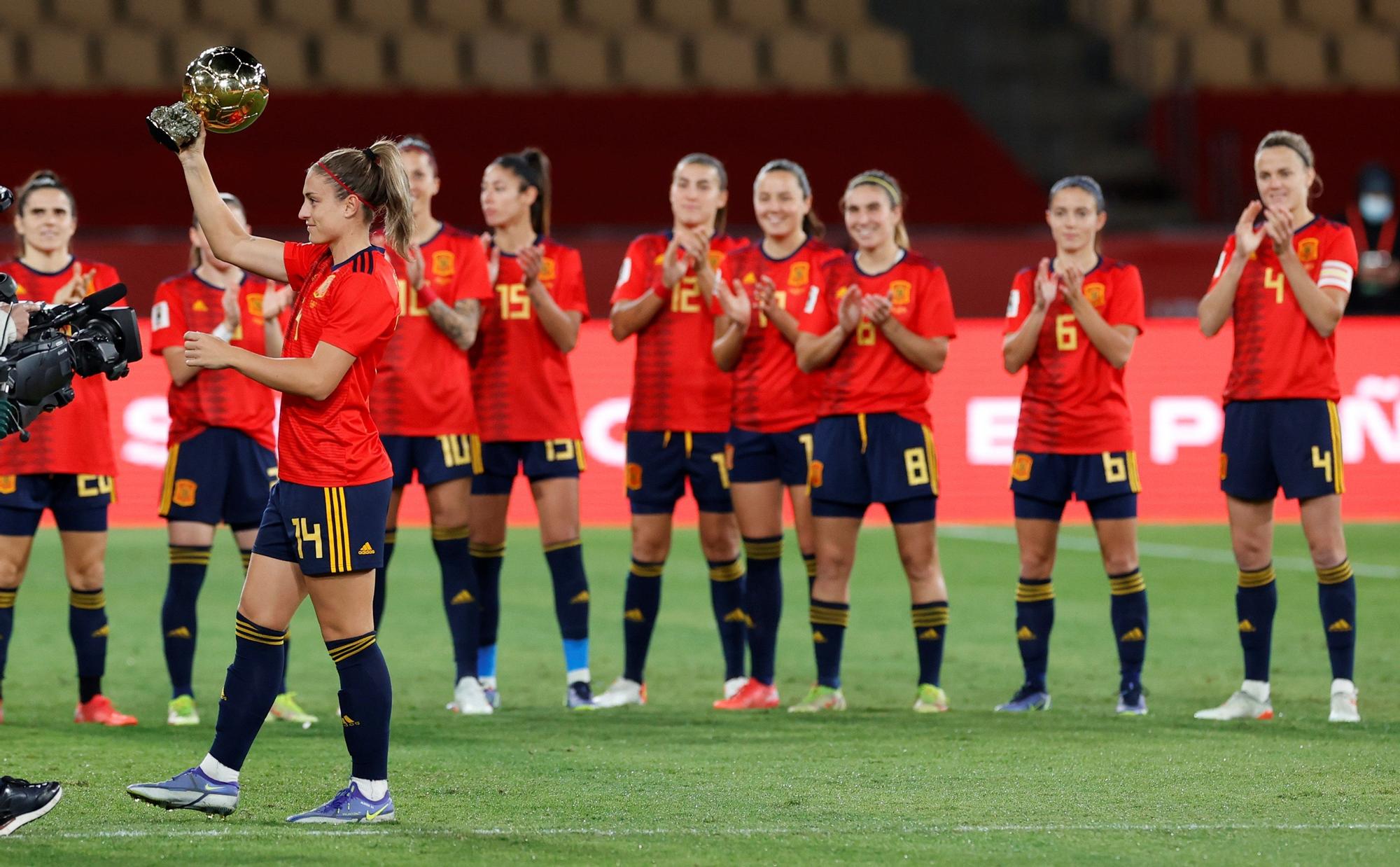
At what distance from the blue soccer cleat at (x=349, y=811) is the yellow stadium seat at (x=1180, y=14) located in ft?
58.4

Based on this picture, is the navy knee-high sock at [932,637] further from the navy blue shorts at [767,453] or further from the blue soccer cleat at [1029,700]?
the navy blue shorts at [767,453]

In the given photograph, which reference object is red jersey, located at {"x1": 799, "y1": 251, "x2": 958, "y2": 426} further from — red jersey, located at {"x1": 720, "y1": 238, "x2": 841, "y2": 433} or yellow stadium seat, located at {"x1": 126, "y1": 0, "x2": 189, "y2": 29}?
yellow stadium seat, located at {"x1": 126, "y1": 0, "x2": 189, "y2": 29}

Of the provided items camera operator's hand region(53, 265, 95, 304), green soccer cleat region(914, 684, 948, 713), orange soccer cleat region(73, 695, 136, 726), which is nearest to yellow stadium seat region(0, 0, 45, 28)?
camera operator's hand region(53, 265, 95, 304)

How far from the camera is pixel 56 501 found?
7156 millimetres

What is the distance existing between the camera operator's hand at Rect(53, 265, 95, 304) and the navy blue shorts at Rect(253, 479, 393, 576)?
265cm

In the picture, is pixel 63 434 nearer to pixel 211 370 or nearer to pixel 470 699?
pixel 211 370

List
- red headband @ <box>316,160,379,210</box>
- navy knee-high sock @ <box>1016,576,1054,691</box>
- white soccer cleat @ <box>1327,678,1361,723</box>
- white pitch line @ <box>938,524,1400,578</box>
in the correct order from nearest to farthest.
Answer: red headband @ <box>316,160,379,210</box>
white soccer cleat @ <box>1327,678,1361,723</box>
navy knee-high sock @ <box>1016,576,1054,691</box>
white pitch line @ <box>938,524,1400,578</box>

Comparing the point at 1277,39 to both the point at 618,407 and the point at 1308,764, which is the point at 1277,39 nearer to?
the point at 618,407

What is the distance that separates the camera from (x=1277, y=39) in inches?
809

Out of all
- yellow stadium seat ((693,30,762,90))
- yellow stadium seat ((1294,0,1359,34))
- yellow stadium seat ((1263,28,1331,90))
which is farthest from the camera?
yellow stadium seat ((1294,0,1359,34))

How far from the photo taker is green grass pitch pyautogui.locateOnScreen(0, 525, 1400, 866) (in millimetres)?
4781

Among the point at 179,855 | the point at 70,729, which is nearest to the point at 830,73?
the point at 70,729

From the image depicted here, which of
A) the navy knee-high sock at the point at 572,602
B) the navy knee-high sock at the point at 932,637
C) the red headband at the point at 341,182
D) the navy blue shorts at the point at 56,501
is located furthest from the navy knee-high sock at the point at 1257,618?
the navy blue shorts at the point at 56,501

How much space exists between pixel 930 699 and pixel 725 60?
13.0 m
